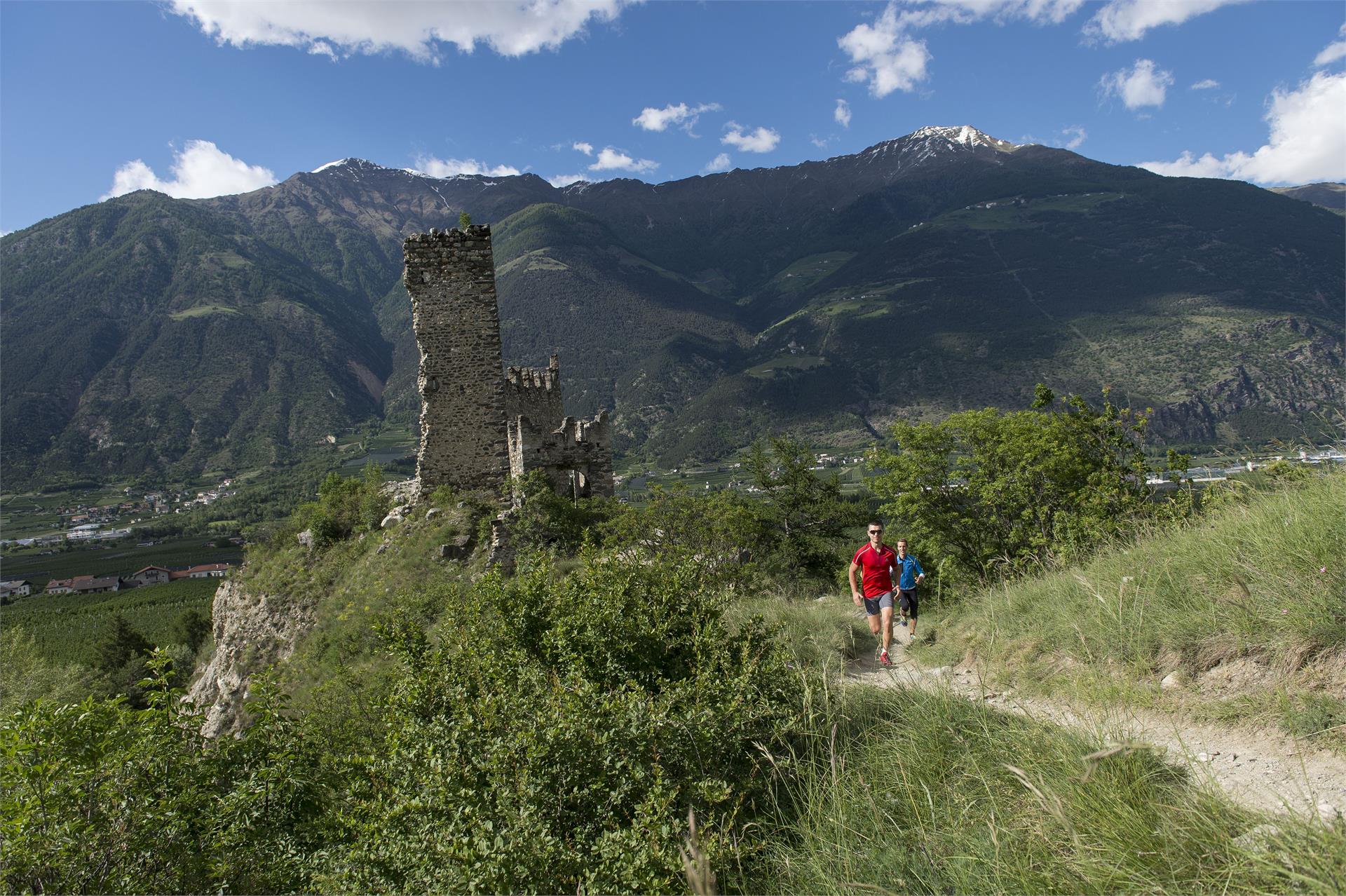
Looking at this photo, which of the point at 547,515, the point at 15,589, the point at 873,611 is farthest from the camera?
the point at 15,589

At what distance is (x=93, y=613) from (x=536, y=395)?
6818 cm

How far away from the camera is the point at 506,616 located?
5.86 metres

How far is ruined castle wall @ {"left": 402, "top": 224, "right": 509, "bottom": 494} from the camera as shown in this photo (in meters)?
16.6

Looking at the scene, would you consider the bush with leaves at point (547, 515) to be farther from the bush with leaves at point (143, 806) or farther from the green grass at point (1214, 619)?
the green grass at point (1214, 619)

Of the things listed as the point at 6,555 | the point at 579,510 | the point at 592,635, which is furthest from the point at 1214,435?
the point at 6,555

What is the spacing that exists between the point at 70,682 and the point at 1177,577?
139 ft

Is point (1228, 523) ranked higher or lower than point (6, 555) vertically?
higher

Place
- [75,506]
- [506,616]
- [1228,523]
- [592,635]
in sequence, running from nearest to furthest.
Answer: [592,635]
[506,616]
[1228,523]
[75,506]

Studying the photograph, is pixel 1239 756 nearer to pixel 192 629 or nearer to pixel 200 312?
pixel 192 629

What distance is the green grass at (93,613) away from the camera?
166ft

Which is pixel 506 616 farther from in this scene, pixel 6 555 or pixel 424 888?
pixel 6 555

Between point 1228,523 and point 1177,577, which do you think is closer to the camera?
Answer: point 1177,577

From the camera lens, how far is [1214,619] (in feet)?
16.9

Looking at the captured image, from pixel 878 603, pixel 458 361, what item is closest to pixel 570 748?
pixel 878 603
